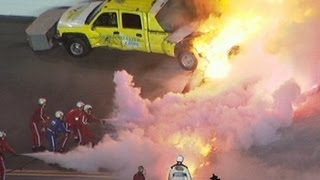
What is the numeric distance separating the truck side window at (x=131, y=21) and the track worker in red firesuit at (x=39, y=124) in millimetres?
3584

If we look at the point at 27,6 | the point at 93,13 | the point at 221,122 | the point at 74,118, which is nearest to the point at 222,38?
the point at 221,122

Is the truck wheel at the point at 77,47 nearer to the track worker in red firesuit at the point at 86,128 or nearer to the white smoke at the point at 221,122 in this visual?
the white smoke at the point at 221,122

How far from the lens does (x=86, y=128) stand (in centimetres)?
1742

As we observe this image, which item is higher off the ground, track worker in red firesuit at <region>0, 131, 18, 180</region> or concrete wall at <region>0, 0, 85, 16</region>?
concrete wall at <region>0, 0, 85, 16</region>

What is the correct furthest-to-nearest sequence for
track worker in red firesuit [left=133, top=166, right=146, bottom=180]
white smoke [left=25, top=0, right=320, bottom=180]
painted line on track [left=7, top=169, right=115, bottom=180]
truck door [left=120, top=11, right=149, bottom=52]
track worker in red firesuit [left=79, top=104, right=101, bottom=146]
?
truck door [left=120, top=11, right=149, bottom=52]
track worker in red firesuit [left=79, top=104, right=101, bottom=146]
white smoke [left=25, top=0, right=320, bottom=180]
painted line on track [left=7, top=169, right=115, bottom=180]
track worker in red firesuit [left=133, top=166, right=146, bottom=180]

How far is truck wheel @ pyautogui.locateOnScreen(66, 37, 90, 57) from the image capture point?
2061 cm

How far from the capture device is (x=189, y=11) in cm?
2030

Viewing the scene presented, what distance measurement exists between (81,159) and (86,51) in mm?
4243

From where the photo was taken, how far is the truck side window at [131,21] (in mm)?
20023

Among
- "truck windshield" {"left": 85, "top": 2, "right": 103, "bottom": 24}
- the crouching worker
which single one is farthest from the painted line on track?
"truck windshield" {"left": 85, "top": 2, "right": 103, "bottom": 24}

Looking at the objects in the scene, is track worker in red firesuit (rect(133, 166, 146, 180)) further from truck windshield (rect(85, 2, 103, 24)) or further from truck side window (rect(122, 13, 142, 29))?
truck windshield (rect(85, 2, 103, 24))

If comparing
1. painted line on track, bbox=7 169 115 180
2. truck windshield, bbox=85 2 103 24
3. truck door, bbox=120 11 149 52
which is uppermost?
truck windshield, bbox=85 2 103 24

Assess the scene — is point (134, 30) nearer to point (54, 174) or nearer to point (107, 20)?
point (107, 20)

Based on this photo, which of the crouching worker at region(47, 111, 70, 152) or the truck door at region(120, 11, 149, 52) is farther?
the truck door at region(120, 11, 149, 52)
